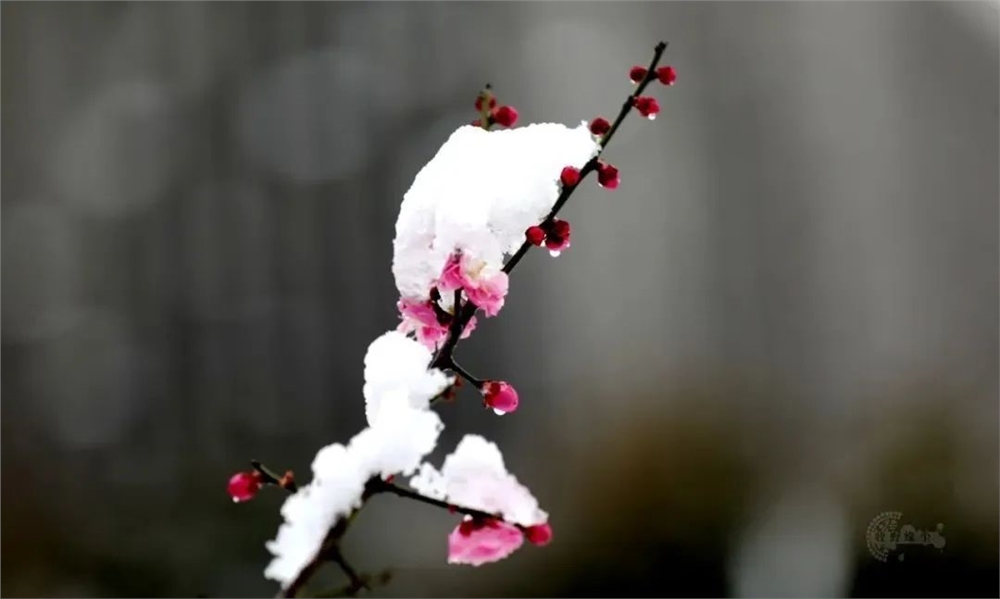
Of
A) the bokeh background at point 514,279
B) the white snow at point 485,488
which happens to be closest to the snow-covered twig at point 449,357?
the white snow at point 485,488

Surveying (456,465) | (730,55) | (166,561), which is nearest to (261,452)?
(166,561)

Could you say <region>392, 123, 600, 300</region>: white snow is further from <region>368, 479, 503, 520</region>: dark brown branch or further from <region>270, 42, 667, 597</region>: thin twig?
<region>368, 479, 503, 520</region>: dark brown branch

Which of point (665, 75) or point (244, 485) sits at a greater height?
point (665, 75)

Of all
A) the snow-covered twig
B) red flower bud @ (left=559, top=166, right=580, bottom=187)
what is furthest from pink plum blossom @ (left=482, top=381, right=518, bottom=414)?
red flower bud @ (left=559, top=166, right=580, bottom=187)

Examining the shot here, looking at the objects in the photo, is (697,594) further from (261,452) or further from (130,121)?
(130,121)

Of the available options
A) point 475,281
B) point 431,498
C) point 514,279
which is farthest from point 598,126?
point 514,279

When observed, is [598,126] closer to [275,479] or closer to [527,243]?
[527,243]
